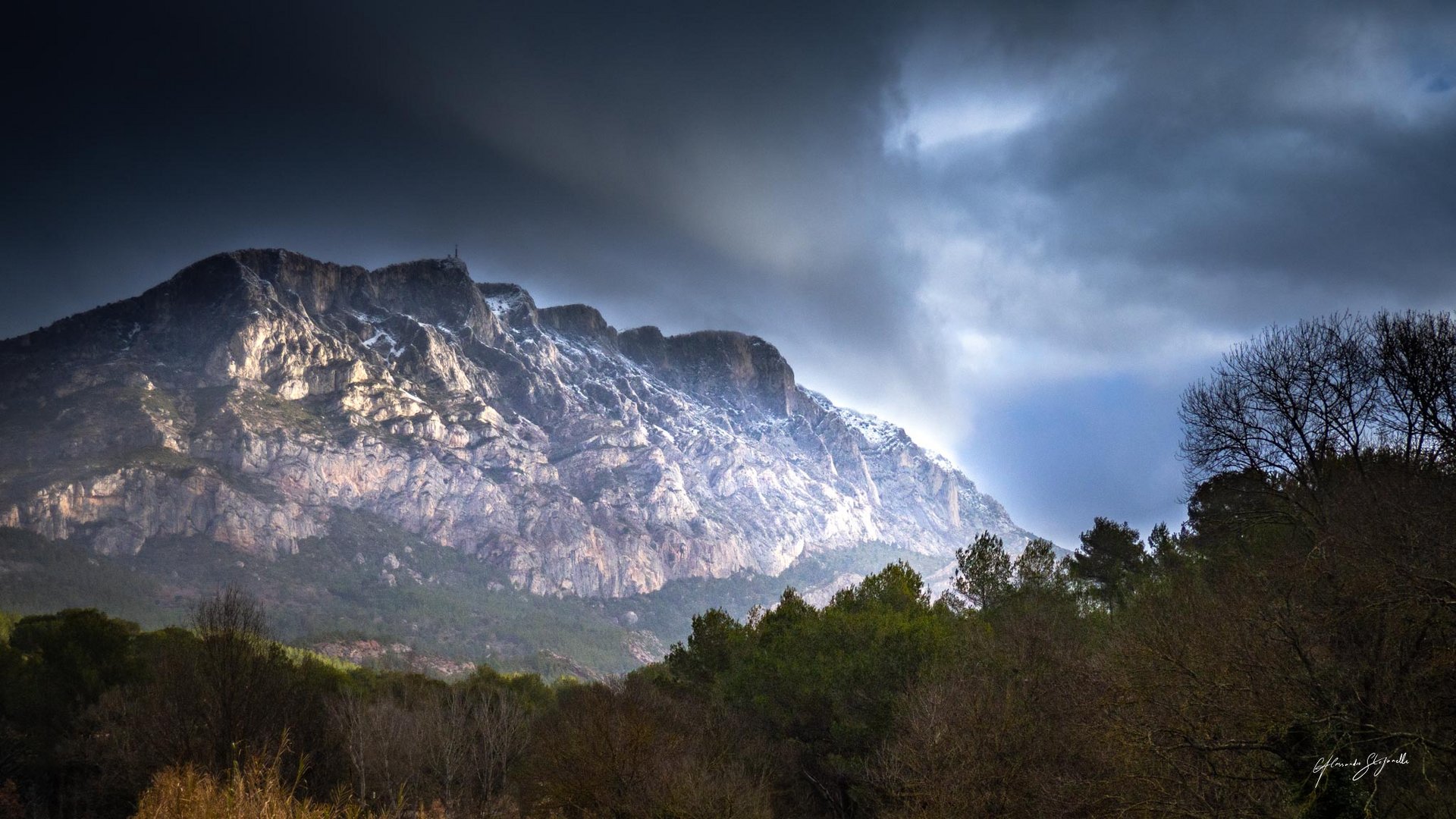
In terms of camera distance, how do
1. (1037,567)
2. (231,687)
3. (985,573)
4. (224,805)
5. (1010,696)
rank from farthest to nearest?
1. (985,573)
2. (1037,567)
3. (231,687)
4. (1010,696)
5. (224,805)

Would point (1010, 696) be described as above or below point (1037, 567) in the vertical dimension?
below

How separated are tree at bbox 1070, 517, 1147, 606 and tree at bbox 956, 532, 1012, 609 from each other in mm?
6544

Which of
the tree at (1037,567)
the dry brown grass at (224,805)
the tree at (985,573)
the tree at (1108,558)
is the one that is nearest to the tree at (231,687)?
the dry brown grass at (224,805)

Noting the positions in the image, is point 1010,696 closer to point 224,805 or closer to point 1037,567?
point 224,805

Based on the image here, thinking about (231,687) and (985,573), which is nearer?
(231,687)

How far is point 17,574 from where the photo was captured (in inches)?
7751

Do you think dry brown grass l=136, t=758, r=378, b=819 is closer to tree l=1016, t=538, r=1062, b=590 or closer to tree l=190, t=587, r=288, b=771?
tree l=190, t=587, r=288, b=771

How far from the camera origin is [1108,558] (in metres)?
55.8

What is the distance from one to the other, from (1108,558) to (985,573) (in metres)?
12.7

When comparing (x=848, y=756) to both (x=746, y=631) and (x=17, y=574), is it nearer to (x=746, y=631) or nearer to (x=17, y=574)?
(x=746, y=631)

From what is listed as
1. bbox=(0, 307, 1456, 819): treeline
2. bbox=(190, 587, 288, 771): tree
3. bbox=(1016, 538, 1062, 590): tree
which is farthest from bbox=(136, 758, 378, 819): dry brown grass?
bbox=(1016, 538, 1062, 590): tree

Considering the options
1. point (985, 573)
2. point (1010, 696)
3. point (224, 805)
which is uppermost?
point (224, 805)

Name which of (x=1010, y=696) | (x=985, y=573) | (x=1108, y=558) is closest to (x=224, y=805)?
(x=1010, y=696)

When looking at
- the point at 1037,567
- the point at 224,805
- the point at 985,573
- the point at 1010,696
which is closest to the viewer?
the point at 224,805
